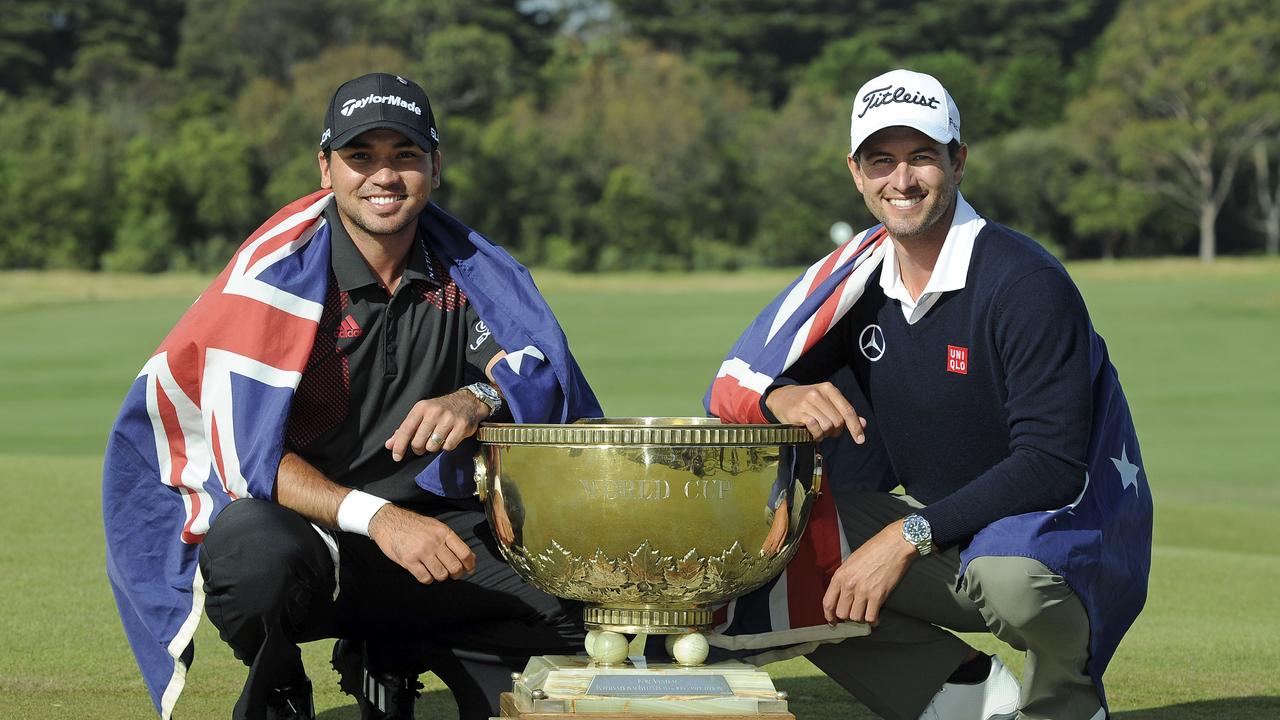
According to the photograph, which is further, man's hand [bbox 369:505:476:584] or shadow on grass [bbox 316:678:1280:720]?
shadow on grass [bbox 316:678:1280:720]

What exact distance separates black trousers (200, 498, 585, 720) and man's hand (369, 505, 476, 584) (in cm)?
20

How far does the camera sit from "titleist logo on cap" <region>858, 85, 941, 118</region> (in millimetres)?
3428

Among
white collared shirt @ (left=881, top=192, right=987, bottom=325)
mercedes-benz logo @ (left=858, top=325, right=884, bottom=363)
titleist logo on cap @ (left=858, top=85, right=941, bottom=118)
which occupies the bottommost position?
mercedes-benz logo @ (left=858, top=325, right=884, bottom=363)

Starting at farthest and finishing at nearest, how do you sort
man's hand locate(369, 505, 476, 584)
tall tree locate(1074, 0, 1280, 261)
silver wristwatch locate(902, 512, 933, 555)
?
1. tall tree locate(1074, 0, 1280, 261)
2. silver wristwatch locate(902, 512, 933, 555)
3. man's hand locate(369, 505, 476, 584)

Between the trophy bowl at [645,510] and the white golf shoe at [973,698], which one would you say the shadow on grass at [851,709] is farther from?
the trophy bowl at [645,510]

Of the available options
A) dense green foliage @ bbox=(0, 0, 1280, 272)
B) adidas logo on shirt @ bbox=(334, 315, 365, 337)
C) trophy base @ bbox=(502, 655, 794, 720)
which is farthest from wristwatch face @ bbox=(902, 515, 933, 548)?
dense green foliage @ bbox=(0, 0, 1280, 272)

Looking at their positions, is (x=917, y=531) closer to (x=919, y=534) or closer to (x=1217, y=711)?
(x=919, y=534)

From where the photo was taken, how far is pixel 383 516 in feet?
10.6

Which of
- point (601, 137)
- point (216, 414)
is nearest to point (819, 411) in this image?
point (216, 414)

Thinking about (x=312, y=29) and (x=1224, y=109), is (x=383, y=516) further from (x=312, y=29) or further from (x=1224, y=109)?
(x=312, y=29)

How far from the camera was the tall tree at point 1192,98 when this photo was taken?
57438mm

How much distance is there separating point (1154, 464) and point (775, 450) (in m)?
10.7

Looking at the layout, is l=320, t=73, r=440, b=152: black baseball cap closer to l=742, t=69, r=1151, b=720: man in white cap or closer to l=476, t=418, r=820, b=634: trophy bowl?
l=476, t=418, r=820, b=634: trophy bowl

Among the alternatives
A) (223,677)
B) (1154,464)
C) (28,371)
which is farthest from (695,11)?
(223,677)
